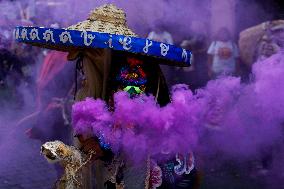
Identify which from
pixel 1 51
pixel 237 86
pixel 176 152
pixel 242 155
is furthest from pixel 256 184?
pixel 1 51

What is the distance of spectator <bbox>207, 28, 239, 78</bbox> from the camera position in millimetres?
7273

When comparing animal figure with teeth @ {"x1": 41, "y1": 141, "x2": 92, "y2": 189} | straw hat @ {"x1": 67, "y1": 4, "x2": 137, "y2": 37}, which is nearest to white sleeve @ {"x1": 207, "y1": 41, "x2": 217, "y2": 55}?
straw hat @ {"x1": 67, "y1": 4, "x2": 137, "y2": 37}

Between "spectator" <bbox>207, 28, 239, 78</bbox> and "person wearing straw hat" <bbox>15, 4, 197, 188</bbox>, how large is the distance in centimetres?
407

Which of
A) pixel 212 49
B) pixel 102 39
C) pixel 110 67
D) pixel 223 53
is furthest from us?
pixel 212 49

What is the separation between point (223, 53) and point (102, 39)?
15.9 ft

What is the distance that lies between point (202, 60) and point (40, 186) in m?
3.56

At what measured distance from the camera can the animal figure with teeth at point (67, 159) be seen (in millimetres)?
2688

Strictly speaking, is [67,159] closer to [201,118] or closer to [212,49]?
[201,118]

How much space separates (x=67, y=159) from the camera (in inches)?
109

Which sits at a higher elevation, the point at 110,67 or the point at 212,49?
the point at 212,49

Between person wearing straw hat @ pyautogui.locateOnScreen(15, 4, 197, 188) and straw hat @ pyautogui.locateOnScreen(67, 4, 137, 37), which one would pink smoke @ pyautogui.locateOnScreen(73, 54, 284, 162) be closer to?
person wearing straw hat @ pyautogui.locateOnScreen(15, 4, 197, 188)

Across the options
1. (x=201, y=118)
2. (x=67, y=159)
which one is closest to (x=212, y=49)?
(x=201, y=118)

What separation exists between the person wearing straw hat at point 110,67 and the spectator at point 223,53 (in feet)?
13.4

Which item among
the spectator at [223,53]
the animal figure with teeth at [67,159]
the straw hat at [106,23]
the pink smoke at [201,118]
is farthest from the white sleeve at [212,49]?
the animal figure with teeth at [67,159]
